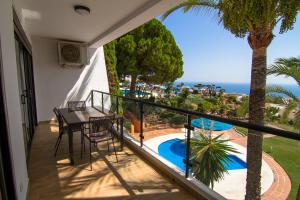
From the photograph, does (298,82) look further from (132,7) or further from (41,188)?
(41,188)

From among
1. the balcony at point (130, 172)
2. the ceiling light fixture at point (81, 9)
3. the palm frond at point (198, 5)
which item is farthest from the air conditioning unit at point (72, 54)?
the palm frond at point (198, 5)

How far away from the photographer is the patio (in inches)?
82.8

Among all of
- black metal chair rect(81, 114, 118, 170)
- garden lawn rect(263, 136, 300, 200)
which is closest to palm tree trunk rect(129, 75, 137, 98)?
Answer: black metal chair rect(81, 114, 118, 170)

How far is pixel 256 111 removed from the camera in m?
3.38

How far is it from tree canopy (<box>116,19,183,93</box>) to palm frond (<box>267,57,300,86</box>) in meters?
8.34

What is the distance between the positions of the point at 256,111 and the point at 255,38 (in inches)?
54.4

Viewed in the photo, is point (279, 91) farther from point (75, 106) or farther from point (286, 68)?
point (75, 106)

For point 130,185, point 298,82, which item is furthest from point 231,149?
point 298,82

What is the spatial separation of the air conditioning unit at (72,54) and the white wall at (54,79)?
269mm

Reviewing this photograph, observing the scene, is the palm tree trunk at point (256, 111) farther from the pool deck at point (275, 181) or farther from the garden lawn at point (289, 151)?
the pool deck at point (275, 181)

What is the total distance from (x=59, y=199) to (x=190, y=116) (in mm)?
1801

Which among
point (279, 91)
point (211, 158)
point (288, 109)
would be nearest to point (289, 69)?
point (279, 91)

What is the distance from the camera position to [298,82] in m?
3.74

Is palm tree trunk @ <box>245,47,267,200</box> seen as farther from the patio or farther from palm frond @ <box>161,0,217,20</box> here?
the patio
